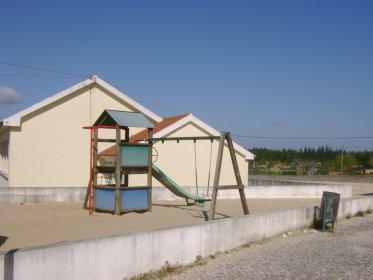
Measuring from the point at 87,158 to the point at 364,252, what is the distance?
14122mm

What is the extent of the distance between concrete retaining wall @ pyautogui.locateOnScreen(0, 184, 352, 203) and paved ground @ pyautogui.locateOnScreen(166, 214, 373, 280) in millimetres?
7920

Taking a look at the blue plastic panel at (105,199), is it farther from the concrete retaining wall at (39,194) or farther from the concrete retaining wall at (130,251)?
the concrete retaining wall at (130,251)

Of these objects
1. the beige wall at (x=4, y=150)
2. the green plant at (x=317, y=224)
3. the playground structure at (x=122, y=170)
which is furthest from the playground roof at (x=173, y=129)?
the green plant at (x=317, y=224)

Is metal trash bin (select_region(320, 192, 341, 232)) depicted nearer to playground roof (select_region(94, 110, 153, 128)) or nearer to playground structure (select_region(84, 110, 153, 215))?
playground structure (select_region(84, 110, 153, 215))

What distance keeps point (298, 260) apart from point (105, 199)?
6.49 m

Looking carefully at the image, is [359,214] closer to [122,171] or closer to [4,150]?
[122,171]

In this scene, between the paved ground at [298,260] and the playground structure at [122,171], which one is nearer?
the paved ground at [298,260]

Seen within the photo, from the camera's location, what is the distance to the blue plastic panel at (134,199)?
13445mm

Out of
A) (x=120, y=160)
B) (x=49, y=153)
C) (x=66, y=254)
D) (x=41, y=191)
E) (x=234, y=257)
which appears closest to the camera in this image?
(x=66, y=254)

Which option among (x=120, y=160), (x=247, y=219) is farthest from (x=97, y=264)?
(x=120, y=160)

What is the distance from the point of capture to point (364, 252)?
9719mm

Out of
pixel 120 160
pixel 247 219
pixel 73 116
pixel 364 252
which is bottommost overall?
pixel 364 252

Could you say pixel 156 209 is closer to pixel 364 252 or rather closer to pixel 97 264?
pixel 364 252

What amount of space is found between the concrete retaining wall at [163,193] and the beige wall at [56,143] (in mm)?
4281
